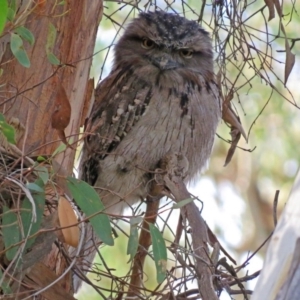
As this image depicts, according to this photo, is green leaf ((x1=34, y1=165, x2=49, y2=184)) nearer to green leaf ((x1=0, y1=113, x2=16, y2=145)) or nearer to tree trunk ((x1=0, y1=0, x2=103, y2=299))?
green leaf ((x1=0, y1=113, x2=16, y2=145))

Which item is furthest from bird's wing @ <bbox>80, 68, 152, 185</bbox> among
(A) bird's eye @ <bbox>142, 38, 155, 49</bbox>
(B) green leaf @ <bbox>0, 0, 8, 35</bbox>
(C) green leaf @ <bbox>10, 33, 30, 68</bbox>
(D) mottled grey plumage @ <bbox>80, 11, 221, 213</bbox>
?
(B) green leaf @ <bbox>0, 0, 8, 35</bbox>

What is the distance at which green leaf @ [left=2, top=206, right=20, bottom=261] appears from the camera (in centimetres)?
165

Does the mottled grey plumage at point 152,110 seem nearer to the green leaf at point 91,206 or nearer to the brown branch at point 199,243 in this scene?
the brown branch at point 199,243

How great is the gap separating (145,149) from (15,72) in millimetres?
806

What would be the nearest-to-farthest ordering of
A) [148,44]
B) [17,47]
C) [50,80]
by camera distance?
1. [17,47]
2. [50,80]
3. [148,44]

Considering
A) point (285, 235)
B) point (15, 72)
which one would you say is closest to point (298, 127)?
point (15, 72)

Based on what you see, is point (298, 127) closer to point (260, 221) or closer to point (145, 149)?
point (260, 221)

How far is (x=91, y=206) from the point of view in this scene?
5.49 feet

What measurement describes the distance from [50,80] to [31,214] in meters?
0.56

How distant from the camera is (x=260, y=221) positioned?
22.1ft

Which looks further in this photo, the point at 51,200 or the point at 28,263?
the point at 51,200

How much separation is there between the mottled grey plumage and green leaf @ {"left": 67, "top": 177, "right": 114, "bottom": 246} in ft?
3.19

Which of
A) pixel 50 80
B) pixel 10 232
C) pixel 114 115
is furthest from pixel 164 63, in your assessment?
pixel 10 232

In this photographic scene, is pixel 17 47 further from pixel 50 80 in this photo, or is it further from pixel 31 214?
pixel 50 80
